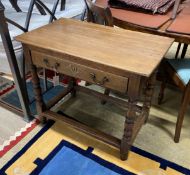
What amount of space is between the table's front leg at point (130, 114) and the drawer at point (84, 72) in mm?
34

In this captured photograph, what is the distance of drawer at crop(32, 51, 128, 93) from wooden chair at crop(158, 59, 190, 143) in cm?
47

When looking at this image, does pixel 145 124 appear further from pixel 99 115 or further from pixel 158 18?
pixel 158 18

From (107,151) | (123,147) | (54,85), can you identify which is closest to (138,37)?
(123,147)

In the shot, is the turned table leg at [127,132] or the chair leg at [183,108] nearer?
the turned table leg at [127,132]

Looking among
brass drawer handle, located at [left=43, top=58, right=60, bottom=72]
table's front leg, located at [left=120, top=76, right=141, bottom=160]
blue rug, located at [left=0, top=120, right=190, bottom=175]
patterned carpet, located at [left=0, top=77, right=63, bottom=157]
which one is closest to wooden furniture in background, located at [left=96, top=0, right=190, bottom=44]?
table's front leg, located at [left=120, top=76, right=141, bottom=160]

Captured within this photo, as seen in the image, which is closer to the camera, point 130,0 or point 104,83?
point 104,83

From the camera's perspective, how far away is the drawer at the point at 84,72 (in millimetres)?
1006

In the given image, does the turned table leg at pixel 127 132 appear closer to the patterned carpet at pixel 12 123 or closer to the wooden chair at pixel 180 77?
the wooden chair at pixel 180 77

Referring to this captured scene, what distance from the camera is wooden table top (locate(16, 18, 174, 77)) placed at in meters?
0.97

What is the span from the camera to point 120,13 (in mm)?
1426

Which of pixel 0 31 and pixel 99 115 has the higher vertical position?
pixel 0 31

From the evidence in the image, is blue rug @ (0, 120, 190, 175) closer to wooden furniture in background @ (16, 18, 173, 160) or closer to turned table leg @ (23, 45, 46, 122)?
wooden furniture in background @ (16, 18, 173, 160)

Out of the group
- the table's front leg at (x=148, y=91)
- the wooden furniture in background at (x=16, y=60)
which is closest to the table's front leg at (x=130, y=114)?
the table's front leg at (x=148, y=91)

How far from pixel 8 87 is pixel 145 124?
126cm
